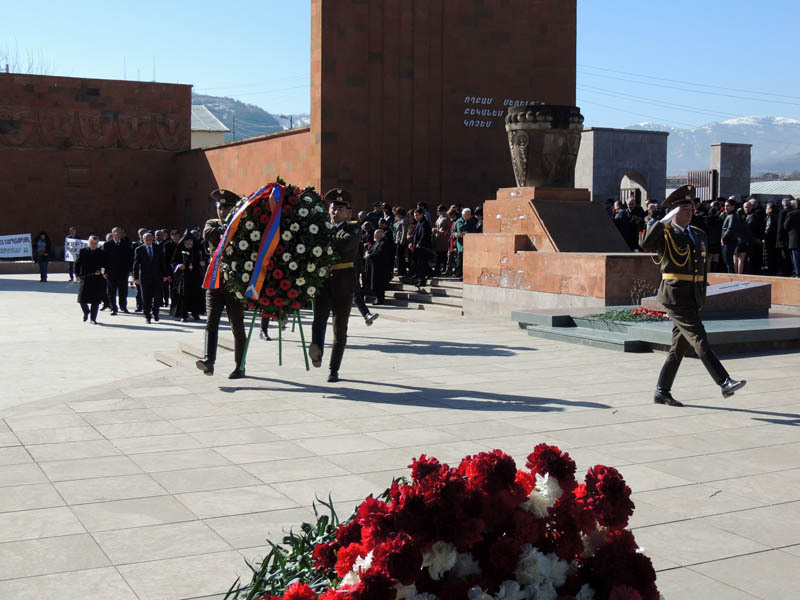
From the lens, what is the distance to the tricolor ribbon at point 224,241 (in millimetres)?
8984

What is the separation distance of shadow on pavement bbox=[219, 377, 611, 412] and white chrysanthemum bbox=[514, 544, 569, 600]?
5.18 meters

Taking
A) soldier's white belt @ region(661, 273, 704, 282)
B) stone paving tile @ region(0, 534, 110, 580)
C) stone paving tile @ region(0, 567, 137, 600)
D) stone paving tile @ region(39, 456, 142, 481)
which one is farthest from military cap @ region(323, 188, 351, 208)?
stone paving tile @ region(0, 567, 137, 600)

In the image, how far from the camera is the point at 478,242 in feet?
54.9

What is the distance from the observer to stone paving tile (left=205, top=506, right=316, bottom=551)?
175 inches

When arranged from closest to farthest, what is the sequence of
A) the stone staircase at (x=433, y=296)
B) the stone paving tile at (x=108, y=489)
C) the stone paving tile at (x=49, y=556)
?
the stone paving tile at (x=49, y=556) → the stone paving tile at (x=108, y=489) → the stone staircase at (x=433, y=296)

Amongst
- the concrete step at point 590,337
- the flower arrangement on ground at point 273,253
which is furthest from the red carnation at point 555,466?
the concrete step at point 590,337

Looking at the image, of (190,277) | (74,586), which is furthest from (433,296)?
(74,586)

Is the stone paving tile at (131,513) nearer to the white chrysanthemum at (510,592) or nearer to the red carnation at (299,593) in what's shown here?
the red carnation at (299,593)

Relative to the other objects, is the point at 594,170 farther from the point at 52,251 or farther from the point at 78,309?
the point at 52,251

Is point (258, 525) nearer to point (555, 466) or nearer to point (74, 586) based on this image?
point (74, 586)

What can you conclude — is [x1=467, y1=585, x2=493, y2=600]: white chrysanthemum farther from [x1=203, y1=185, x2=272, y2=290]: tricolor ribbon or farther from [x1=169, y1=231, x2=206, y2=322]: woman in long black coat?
[x1=169, y1=231, x2=206, y2=322]: woman in long black coat

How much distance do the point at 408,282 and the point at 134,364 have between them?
957 cm

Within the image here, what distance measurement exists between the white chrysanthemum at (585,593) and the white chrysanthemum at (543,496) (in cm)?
22

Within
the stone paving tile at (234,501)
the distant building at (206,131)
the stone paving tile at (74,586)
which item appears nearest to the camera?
the stone paving tile at (74,586)
